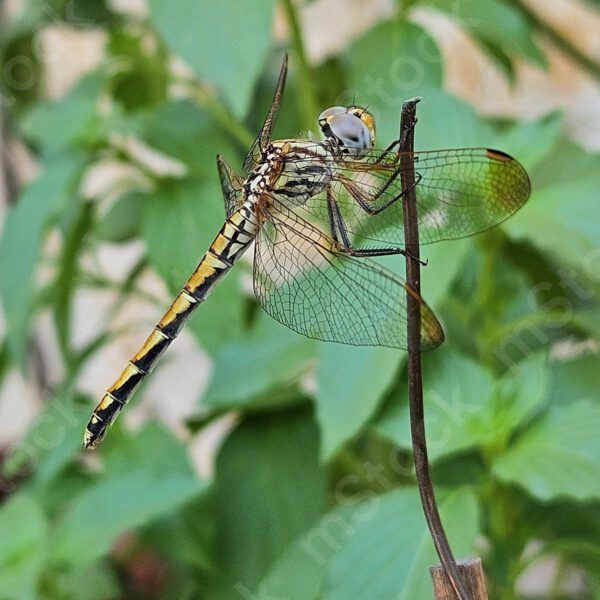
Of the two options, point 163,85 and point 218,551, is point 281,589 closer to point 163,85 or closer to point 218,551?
point 218,551

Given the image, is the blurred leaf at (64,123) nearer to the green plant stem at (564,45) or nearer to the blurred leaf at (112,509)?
the blurred leaf at (112,509)

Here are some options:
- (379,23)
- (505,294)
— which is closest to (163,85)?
(379,23)

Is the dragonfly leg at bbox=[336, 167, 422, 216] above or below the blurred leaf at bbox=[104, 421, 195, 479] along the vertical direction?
above

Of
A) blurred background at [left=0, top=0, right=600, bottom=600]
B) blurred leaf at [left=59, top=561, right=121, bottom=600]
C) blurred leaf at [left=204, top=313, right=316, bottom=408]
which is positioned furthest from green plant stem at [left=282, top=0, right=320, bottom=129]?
blurred leaf at [left=59, top=561, right=121, bottom=600]

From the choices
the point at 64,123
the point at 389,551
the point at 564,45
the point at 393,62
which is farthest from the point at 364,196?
the point at 564,45

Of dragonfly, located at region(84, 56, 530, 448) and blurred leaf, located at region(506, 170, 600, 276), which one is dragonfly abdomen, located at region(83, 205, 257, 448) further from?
blurred leaf, located at region(506, 170, 600, 276)

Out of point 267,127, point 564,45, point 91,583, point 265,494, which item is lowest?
point 91,583

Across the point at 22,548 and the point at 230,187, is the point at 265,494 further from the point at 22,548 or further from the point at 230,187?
the point at 230,187
